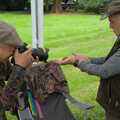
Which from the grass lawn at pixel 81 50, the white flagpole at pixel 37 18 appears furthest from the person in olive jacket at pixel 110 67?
the white flagpole at pixel 37 18

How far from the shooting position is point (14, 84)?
3660 mm

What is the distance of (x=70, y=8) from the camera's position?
4259cm

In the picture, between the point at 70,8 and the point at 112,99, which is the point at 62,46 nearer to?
the point at 112,99

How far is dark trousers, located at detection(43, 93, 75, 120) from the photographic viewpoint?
367cm

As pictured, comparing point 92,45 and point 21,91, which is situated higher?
point 21,91

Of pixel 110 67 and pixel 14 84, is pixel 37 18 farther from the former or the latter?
pixel 14 84

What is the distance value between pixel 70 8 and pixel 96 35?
22.4m

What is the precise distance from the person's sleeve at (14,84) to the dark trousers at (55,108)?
0.23 meters

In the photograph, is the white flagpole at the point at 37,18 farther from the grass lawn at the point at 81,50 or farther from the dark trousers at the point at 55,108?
the dark trousers at the point at 55,108

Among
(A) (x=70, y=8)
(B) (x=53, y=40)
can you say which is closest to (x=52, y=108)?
(B) (x=53, y=40)

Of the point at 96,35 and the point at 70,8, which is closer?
the point at 96,35

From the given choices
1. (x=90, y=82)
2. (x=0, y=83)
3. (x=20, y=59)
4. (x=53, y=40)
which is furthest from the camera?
(x=53, y=40)

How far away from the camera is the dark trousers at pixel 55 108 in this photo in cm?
367

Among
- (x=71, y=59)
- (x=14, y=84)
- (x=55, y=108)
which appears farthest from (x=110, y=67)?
(x=14, y=84)
